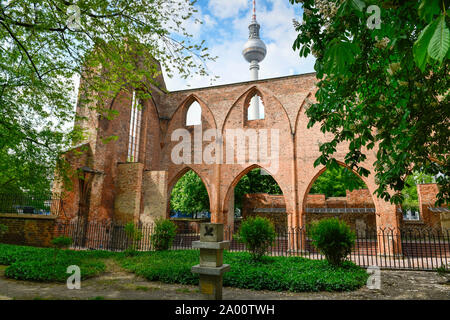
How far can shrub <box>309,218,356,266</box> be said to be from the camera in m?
8.01

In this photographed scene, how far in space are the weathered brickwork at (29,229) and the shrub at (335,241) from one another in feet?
31.8

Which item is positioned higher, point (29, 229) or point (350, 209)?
point (350, 209)

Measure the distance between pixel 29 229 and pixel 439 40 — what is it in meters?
13.0

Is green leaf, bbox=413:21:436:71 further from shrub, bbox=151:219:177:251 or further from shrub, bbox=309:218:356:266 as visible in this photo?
shrub, bbox=151:219:177:251

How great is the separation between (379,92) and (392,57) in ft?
3.80

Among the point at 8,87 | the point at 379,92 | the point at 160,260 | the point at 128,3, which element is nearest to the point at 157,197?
the point at 160,260

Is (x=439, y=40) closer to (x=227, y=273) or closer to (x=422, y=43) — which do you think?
(x=422, y=43)

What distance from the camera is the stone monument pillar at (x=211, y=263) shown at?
471cm

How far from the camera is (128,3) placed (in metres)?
6.54

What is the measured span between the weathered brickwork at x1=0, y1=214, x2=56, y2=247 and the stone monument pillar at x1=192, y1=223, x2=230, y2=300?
830cm

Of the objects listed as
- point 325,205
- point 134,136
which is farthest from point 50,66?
point 325,205

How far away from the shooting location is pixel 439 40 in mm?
1143

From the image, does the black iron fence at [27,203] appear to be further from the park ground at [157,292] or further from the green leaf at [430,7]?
the green leaf at [430,7]

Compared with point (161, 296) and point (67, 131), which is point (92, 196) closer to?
point (67, 131)
